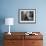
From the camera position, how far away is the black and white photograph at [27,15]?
14.1 ft

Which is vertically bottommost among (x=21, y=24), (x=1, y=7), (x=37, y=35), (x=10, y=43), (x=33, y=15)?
(x=10, y=43)

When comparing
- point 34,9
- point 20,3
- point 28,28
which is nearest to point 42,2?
point 34,9

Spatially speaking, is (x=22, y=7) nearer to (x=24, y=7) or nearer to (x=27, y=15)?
(x=24, y=7)

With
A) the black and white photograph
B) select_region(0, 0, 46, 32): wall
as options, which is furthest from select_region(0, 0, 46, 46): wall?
the black and white photograph

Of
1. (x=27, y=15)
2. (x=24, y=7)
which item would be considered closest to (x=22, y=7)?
(x=24, y=7)

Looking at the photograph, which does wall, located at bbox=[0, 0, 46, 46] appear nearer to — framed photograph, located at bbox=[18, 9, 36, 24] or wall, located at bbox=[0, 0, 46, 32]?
wall, located at bbox=[0, 0, 46, 32]

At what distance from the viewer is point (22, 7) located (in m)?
4.30

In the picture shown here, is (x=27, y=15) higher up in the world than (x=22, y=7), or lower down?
lower down

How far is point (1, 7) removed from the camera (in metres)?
4.32

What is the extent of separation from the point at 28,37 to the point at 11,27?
88cm

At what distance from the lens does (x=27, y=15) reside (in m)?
4.34

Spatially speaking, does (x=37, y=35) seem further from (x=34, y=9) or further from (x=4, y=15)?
(x=4, y=15)

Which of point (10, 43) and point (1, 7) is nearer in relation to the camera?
point (10, 43)

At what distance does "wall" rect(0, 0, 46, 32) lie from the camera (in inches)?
170
